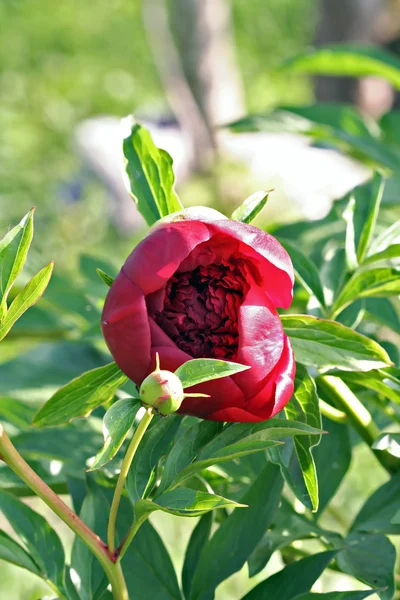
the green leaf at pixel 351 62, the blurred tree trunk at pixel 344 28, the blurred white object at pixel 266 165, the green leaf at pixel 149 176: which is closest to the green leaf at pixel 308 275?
the green leaf at pixel 149 176

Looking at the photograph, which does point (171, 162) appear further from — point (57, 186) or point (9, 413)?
point (57, 186)

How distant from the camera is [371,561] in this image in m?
0.64

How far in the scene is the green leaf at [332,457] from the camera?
78 cm

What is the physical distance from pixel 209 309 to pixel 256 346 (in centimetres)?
4

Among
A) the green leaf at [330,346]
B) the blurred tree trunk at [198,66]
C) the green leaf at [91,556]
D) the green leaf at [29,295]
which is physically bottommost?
the green leaf at [91,556]

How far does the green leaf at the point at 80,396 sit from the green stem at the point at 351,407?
17cm

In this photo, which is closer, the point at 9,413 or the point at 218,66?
the point at 9,413

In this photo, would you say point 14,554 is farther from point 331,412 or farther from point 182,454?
point 331,412

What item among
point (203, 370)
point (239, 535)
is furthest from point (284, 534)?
point (203, 370)

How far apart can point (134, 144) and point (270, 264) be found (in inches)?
7.2

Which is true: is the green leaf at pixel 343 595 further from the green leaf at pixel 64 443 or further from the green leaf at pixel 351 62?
the green leaf at pixel 351 62

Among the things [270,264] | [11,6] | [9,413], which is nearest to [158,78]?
[11,6]

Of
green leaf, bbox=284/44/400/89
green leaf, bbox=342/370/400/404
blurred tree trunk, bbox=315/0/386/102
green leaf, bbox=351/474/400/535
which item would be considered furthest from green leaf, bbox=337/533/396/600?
blurred tree trunk, bbox=315/0/386/102

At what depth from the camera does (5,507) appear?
0.60 meters
